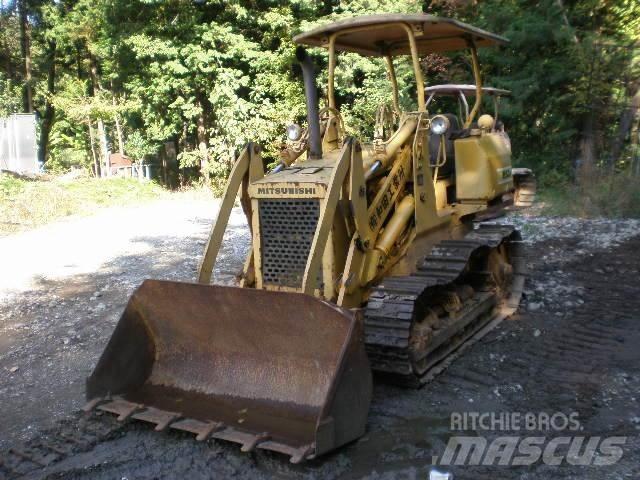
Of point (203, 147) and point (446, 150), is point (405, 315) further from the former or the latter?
point (203, 147)

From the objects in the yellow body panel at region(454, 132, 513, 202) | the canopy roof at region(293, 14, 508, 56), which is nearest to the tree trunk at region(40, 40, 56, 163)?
the canopy roof at region(293, 14, 508, 56)

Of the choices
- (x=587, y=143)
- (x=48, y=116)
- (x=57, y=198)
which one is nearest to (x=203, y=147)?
(x=57, y=198)

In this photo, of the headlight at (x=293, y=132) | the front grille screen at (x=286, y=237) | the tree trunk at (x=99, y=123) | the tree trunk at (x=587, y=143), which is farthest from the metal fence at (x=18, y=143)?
the front grille screen at (x=286, y=237)

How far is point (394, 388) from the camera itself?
488 centimetres

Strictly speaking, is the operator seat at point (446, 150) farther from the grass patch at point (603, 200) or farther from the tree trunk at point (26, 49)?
the tree trunk at point (26, 49)

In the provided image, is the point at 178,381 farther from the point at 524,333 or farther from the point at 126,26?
the point at 126,26

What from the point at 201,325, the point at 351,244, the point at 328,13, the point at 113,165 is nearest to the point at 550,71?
the point at 328,13

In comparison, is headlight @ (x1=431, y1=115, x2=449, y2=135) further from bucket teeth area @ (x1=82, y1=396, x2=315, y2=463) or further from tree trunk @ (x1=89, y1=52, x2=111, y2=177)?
tree trunk @ (x1=89, y1=52, x2=111, y2=177)

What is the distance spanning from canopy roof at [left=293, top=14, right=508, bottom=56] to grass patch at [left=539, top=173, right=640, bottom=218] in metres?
6.82

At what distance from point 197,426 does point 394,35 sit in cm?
414

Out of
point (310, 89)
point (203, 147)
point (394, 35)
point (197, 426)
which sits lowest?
point (197, 426)

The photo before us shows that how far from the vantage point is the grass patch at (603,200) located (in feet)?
39.9

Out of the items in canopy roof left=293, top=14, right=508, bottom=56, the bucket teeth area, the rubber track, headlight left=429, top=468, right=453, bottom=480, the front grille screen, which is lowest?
headlight left=429, top=468, right=453, bottom=480

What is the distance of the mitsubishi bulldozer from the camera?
4.05 metres
